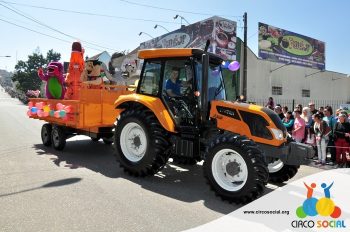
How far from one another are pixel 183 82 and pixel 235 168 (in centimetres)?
187

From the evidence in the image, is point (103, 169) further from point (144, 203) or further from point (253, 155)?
point (253, 155)

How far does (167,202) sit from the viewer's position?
4.92 metres

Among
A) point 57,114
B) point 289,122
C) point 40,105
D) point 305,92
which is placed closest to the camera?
point 57,114

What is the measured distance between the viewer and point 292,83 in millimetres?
27359

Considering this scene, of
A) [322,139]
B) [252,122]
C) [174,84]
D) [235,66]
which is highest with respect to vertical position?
[235,66]

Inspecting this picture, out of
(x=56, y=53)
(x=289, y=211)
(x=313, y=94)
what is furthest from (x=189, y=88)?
(x=56, y=53)

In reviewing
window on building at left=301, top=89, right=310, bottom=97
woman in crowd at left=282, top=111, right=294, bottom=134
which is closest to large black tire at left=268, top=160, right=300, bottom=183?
woman in crowd at left=282, top=111, right=294, bottom=134

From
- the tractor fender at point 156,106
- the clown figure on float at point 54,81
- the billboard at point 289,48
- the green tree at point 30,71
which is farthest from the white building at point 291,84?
the green tree at point 30,71

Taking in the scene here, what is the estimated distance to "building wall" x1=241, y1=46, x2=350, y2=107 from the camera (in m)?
23.4

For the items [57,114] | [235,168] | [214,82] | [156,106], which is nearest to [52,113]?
[57,114]

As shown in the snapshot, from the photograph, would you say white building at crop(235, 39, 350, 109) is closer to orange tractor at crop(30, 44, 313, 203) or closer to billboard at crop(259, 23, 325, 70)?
billboard at crop(259, 23, 325, 70)

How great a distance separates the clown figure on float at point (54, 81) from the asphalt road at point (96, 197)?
217 cm

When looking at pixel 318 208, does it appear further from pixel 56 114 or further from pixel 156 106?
pixel 56 114

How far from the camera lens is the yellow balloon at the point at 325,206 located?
14.8ft
